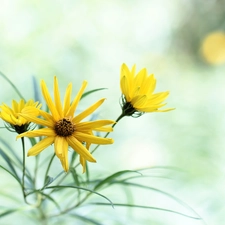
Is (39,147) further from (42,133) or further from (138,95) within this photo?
(138,95)

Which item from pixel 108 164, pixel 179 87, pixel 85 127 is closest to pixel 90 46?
pixel 179 87

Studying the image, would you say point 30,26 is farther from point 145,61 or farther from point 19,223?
point 19,223

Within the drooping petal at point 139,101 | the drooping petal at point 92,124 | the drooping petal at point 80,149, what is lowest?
the drooping petal at point 80,149

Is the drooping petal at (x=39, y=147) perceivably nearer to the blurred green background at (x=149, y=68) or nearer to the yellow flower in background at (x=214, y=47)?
the blurred green background at (x=149, y=68)

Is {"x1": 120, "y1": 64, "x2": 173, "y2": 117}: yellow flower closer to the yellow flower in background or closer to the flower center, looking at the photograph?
the flower center

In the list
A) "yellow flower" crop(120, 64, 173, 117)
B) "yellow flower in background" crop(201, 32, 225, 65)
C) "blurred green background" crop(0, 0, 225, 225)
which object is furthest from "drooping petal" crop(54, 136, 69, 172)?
"yellow flower in background" crop(201, 32, 225, 65)

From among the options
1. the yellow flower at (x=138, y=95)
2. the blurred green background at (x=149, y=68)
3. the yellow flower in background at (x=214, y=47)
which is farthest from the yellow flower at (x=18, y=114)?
the yellow flower in background at (x=214, y=47)

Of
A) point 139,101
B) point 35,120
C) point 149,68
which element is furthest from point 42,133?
point 149,68
